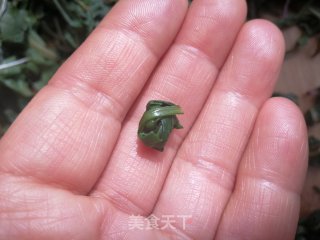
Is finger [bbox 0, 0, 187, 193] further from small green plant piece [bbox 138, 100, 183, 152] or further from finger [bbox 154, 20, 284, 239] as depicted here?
finger [bbox 154, 20, 284, 239]

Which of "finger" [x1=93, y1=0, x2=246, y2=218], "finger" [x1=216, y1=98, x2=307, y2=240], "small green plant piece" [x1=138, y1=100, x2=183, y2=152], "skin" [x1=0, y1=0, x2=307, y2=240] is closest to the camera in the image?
"skin" [x1=0, y1=0, x2=307, y2=240]

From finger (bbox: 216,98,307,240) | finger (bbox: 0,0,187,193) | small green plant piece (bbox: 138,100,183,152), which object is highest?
finger (bbox: 0,0,187,193)

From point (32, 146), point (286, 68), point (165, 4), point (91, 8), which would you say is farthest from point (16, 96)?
point (286, 68)

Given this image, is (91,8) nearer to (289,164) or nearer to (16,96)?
(16,96)

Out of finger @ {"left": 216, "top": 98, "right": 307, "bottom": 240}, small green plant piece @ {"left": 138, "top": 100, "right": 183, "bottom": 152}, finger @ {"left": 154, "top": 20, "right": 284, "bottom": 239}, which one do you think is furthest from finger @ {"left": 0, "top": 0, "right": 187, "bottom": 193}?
finger @ {"left": 216, "top": 98, "right": 307, "bottom": 240}

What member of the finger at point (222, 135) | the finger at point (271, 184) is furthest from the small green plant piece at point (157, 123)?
the finger at point (271, 184)

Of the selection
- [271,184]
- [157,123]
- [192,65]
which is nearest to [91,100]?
[157,123]

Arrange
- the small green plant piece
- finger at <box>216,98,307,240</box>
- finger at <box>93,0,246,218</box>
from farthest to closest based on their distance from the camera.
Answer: finger at <box>93,0,246,218</box> < the small green plant piece < finger at <box>216,98,307,240</box>
